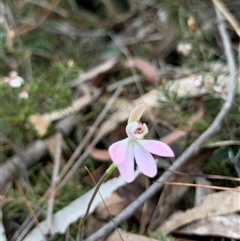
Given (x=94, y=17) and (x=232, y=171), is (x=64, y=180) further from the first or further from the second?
(x=94, y=17)

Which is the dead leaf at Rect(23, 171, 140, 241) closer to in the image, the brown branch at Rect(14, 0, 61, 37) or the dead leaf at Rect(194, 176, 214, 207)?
the dead leaf at Rect(194, 176, 214, 207)

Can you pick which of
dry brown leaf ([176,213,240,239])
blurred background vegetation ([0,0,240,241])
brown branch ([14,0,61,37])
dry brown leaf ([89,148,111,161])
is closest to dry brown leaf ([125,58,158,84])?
blurred background vegetation ([0,0,240,241])

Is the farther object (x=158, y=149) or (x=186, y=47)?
(x=186, y=47)

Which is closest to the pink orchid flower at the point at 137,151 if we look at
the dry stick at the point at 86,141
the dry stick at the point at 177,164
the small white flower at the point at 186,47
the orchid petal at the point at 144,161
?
the orchid petal at the point at 144,161

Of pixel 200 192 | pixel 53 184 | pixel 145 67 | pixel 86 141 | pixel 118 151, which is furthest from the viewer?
pixel 145 67

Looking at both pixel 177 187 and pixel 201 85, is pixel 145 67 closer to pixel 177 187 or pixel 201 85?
pixel 201 85

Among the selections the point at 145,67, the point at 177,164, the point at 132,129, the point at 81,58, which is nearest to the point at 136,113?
the point at 132,129
